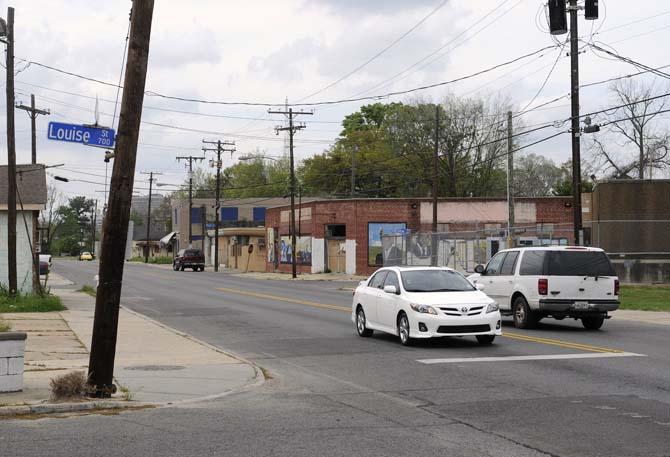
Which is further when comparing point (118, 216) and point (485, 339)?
point (485, 339)

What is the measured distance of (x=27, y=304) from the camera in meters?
25.1

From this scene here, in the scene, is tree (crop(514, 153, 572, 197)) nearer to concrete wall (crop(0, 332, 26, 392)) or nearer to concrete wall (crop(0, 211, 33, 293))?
concrete wall (crop(0, 211, 33, 293))

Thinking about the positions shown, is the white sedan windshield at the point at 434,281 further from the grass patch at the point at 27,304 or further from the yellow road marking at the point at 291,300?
the grass patch at the point at 27,304

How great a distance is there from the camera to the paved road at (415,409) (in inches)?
306

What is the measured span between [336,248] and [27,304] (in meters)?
35.1

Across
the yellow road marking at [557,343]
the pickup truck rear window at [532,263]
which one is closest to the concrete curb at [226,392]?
the yellow road marking at [557,343]

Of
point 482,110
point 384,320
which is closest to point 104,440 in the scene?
point 384,320

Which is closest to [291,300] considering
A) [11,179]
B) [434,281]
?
[11,179]

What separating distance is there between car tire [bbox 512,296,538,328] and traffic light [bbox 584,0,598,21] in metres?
11.5

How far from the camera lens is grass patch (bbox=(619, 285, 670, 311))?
26.1 meters

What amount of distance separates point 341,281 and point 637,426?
43.7 m

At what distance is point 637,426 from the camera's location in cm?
850

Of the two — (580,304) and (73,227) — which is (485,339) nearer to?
(580,304)

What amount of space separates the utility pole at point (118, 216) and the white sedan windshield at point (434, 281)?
7.33 m
